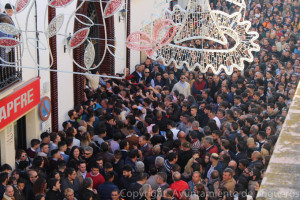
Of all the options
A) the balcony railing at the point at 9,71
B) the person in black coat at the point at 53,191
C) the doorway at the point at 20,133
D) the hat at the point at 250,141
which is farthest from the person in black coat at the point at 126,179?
the doorway at the point at 20,133

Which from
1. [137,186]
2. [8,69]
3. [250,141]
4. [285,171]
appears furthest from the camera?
[8,69]

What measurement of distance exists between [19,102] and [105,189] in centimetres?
309

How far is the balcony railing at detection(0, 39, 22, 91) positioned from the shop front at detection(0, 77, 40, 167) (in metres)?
0.19

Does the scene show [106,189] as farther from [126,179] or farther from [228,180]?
[228,180]

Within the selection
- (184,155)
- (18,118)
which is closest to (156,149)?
(184,155)

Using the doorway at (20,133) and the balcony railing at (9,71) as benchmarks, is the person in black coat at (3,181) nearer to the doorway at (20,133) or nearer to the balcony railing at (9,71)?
the balcony railing at (9,71)

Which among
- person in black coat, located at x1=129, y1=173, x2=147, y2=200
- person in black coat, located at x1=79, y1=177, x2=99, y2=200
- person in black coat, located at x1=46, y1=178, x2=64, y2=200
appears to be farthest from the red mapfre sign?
person in black coat, located at x1=129, y1=173, x2=147, y2=200

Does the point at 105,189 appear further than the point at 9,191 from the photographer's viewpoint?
Yes

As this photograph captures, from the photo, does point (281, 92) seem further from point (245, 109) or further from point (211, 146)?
point (211, 146)

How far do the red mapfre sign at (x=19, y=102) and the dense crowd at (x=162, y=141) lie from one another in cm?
69

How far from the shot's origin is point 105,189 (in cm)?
1015

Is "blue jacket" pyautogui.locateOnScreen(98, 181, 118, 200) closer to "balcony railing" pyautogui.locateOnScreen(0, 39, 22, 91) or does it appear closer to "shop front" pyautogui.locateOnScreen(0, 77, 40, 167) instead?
"shop front" pyautogui.locateOnScreen(0, 77, 40, 167)

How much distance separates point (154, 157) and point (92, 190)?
1.82 m

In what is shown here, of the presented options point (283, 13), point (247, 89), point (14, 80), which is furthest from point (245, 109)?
point (283, 13)
